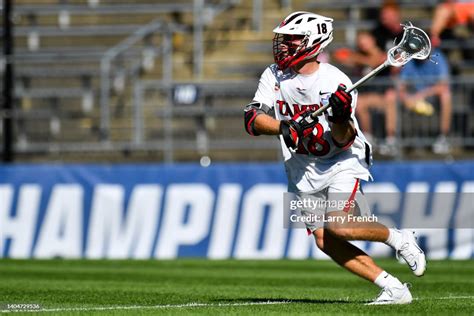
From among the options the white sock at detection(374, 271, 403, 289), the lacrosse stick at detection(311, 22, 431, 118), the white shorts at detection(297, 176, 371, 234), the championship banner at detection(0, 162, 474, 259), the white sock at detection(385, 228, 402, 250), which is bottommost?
the championship banner at detection(0, 162, 474, 259)

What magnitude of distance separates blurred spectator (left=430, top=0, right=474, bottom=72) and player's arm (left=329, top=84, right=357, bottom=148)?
11911mm

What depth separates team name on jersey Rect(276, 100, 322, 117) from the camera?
9.88 meters

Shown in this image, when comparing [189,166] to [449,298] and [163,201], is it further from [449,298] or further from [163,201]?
[449,298]

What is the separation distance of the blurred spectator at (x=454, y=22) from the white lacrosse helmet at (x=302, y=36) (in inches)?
459

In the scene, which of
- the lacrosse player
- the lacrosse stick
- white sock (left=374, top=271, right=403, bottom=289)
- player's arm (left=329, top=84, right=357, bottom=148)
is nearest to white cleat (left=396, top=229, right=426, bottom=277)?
the lacrosse player

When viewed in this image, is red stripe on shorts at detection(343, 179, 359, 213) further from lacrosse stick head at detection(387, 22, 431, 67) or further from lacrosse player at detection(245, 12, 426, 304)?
lacrosse stick head at detection(387, 22, 431, 67)

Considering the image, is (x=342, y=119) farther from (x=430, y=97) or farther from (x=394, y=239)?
(x=430, y=97)

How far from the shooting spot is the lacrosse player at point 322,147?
9.74m

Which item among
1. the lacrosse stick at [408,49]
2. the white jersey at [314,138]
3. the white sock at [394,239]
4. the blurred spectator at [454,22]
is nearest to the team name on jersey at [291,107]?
the white jersey at [314,138]

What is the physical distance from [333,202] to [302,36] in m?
1.37

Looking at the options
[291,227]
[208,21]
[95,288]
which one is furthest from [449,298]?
[208,21]

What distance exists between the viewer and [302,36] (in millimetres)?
9859

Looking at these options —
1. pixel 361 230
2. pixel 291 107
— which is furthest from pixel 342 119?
pixel 361 230

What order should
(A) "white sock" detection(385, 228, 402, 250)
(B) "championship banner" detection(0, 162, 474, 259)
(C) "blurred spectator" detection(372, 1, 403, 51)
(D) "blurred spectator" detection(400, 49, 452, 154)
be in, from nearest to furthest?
1. (A) "white sock" detection(385, 228, 402, 250)
2. (B) "championship banner" detection(0, 162, 474, 259)
3. (D) "blurred spectator" detection(400, 49, 452, 154)
4. (C) "blurred spectator" detection(372, 1, 403, 51)
